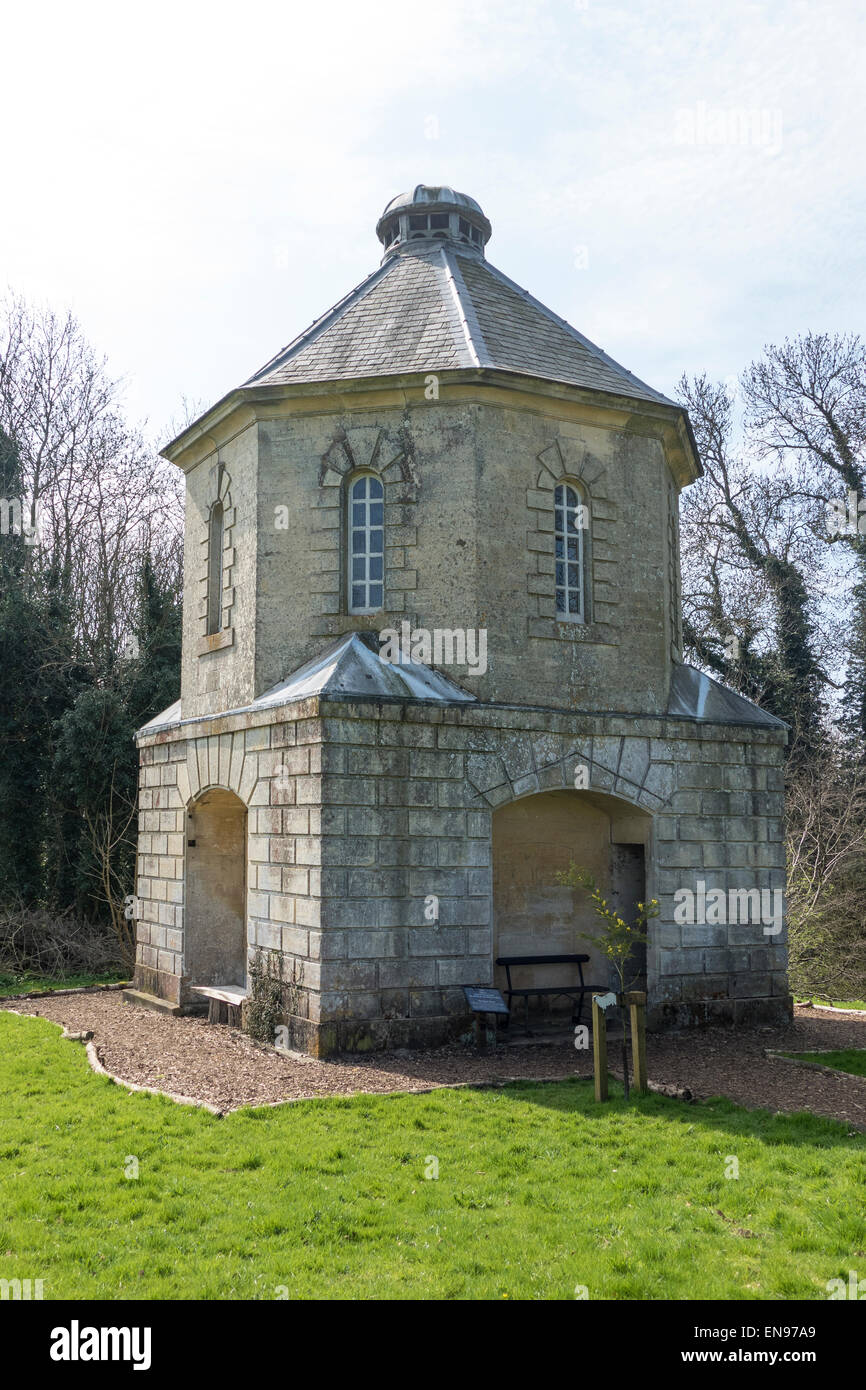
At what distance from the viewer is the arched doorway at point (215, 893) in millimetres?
13055

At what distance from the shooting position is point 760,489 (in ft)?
89.0

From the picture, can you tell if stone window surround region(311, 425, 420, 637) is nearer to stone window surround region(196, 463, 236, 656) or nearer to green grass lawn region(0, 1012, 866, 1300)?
stone window surround region(196, 463, 236, 656)

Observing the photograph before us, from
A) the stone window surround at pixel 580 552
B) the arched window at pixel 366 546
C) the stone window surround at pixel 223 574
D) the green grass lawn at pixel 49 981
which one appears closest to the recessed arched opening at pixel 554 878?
the stone window surround at pixel 580 552

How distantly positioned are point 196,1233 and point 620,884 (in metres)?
8.07

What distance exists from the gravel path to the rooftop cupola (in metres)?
11.2

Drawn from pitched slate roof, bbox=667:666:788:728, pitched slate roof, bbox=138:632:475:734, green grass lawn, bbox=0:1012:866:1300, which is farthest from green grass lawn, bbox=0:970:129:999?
pitched slate roof, bbox=667:666:788:728

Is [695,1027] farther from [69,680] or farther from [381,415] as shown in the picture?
[69,680]

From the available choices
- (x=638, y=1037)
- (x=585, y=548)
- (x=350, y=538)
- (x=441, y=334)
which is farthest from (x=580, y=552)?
(x=638, y=1037)

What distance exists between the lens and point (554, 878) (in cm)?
1270

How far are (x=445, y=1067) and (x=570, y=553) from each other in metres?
5.98

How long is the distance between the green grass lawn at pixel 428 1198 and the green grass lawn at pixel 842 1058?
89.3 inches

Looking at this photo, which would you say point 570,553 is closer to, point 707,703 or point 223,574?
point 707,703

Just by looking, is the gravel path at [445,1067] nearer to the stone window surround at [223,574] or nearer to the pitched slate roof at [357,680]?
the pitched slate roof at [357,680]
